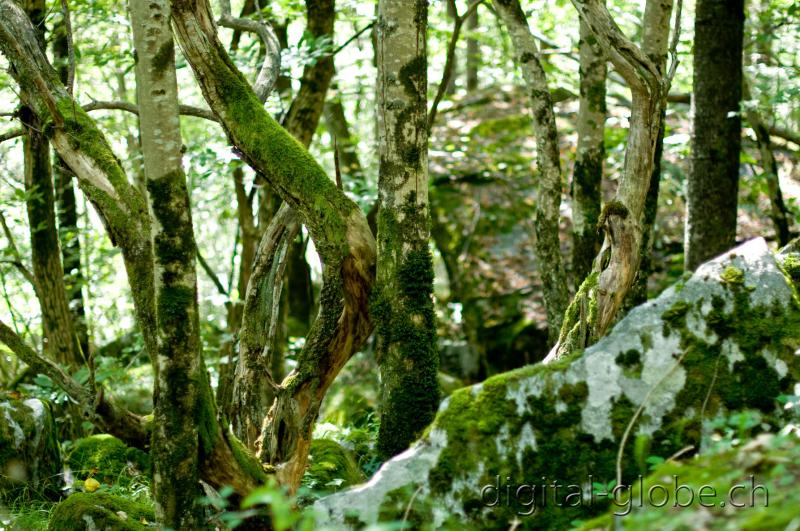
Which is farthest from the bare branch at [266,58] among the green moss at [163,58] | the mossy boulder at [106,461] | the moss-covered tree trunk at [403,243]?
the mossy boulder at [106,461]

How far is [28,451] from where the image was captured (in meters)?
6.13

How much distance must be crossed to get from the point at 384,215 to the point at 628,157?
1.55m

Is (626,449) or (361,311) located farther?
(361,311)

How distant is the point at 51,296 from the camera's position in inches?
292

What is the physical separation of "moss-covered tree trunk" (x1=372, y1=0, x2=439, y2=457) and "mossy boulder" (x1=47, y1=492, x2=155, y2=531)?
169cm

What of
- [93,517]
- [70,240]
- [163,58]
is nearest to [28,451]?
[93,517]

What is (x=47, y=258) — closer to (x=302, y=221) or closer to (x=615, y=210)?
(x=302, y=221)

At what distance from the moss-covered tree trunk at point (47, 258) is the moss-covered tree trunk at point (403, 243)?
14.3ft

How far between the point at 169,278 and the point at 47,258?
169 inches

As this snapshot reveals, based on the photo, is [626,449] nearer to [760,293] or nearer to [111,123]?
[760,293]

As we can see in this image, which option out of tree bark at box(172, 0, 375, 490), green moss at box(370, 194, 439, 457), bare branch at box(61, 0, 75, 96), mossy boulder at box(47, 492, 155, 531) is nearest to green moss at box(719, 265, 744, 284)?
green moss at box(370, 194, 439, 457)

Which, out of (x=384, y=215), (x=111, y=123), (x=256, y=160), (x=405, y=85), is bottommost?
(x=384, y=215)

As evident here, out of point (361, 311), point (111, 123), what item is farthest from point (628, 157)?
point (111, 123)

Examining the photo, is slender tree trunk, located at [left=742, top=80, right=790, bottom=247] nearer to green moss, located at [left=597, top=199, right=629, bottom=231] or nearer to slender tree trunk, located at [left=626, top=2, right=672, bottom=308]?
slender tree trunk, located at [left=626, top=2, right=672, bottom=308]
